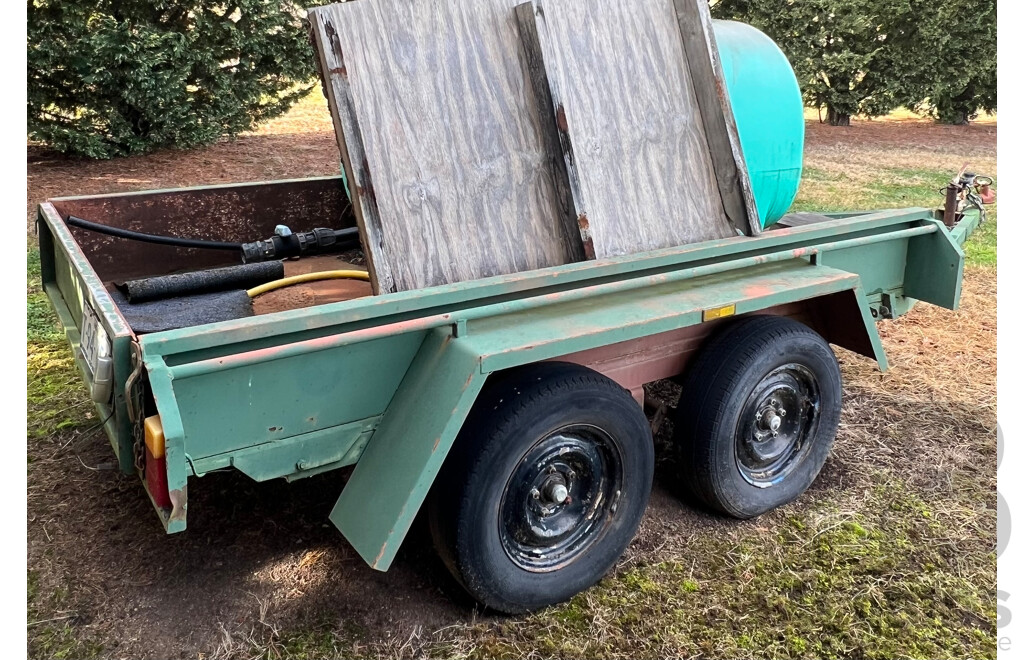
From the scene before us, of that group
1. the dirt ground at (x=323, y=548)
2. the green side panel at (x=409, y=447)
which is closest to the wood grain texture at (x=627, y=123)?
the green side panel at (x=409, y=447)

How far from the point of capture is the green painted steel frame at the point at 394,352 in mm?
2207

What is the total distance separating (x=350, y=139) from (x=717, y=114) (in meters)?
1.52

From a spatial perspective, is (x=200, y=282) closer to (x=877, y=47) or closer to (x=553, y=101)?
(x=553, y=101)

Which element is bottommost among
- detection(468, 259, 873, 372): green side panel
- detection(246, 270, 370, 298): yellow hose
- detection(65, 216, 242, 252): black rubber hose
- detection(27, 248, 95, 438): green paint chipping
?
detection(27, 248, 95, 438): green paint chipping

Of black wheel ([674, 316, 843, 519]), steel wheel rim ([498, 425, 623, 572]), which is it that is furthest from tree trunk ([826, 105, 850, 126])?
steel wheel rim ([498, 425, 623, 572])

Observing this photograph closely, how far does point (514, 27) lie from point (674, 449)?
1.79 m

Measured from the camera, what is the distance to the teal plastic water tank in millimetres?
3436

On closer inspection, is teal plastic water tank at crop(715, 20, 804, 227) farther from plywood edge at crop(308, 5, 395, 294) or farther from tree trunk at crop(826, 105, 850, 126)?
tree trunk at crop(826, 105, 850, 126)

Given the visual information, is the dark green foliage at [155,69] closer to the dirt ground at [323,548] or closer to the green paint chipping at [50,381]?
the green paint chipping at [50,381]

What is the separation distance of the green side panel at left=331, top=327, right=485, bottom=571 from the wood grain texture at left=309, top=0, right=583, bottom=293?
17.8 inches

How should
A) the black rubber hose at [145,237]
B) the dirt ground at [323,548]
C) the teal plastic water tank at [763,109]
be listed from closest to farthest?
the dirt ground at [323,548] → the teal plastic water tank at [763,109] → the black rubber hose at [145,237]

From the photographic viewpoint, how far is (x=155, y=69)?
8.88 m

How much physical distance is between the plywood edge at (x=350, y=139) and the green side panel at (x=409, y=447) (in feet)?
1.37

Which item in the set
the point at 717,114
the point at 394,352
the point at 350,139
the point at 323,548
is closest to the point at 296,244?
the point at 350,139
